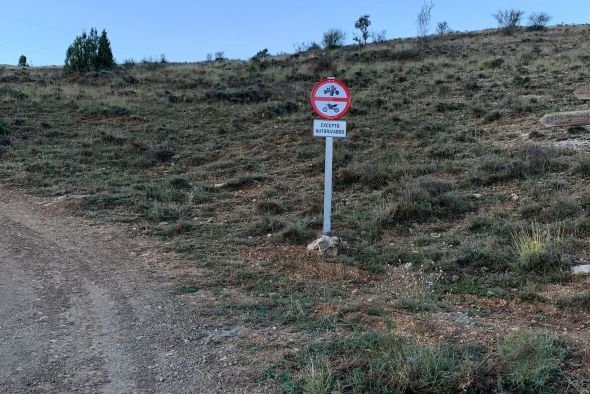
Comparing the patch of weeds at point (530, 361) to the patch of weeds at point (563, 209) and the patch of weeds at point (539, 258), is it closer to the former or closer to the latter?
the patch of weeds at point (539, 258)

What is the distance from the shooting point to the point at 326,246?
6.79m

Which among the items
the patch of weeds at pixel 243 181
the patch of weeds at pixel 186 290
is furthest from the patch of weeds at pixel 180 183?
the patch of weeds at pixel 186 290

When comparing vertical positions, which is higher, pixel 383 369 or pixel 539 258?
pixel 539 258

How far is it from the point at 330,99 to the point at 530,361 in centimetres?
449

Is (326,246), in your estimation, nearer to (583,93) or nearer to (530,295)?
(530,295)

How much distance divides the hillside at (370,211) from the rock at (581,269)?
0.29ft

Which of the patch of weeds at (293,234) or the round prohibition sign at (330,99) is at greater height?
the round prohibition sign at (330,99)

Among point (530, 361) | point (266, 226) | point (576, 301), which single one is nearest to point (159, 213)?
point (266, 226)

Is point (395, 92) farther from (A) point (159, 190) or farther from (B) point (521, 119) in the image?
(A) point (159, 190)

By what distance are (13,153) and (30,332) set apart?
11.4m

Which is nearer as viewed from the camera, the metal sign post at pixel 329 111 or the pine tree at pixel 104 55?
the metal sign post at pixel 329 111

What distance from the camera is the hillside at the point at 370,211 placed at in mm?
3928

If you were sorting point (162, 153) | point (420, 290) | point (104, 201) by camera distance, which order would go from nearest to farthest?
point (420, 290) < point (104, 201) < point (162, 153)

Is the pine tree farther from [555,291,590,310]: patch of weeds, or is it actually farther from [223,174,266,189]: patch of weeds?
[555,291,590,310]: patch of weeds
